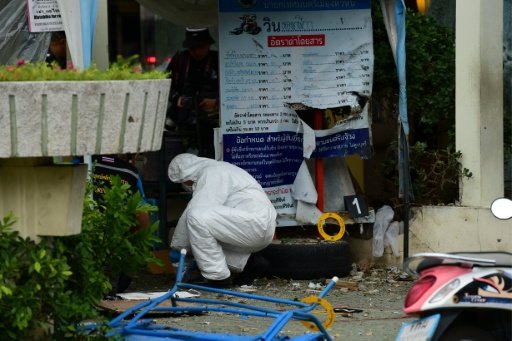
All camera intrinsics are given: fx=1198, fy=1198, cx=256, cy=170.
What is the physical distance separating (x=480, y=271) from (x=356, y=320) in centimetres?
281

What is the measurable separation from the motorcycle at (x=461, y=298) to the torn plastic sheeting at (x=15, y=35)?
16.4ft

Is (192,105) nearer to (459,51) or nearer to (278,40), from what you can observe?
(278,40)

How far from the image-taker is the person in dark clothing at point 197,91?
35.8 feet

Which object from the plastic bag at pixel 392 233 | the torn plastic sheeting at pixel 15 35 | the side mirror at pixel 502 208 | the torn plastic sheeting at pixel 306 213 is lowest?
the plastic bag at pixel 392 233

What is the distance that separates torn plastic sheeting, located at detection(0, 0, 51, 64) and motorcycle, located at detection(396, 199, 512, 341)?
5.01m

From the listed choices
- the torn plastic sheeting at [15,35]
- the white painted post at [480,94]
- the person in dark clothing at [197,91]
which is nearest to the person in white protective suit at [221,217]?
the person in dark clothing at [197,91]

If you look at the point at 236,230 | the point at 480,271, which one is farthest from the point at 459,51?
the point at 480,271

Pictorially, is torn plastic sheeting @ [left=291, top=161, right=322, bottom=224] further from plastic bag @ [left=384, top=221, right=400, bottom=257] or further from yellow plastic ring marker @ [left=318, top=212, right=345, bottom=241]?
plastic bag @ [left=384, top=221, right=400, bottom=257]

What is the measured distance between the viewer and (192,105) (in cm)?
1105

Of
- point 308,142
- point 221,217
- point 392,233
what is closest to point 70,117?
point 221,217

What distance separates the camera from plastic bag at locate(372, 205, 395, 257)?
10258 mm

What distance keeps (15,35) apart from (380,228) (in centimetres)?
348

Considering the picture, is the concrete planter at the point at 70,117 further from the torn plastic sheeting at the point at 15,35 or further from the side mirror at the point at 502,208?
the torn plastic sheeting at the point at 15,35

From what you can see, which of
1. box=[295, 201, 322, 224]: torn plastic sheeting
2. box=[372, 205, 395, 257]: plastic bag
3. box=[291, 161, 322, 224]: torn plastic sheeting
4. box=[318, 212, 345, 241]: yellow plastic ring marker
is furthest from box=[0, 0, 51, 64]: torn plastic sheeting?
box=[372, 205, 395, 257]: plastic bag
